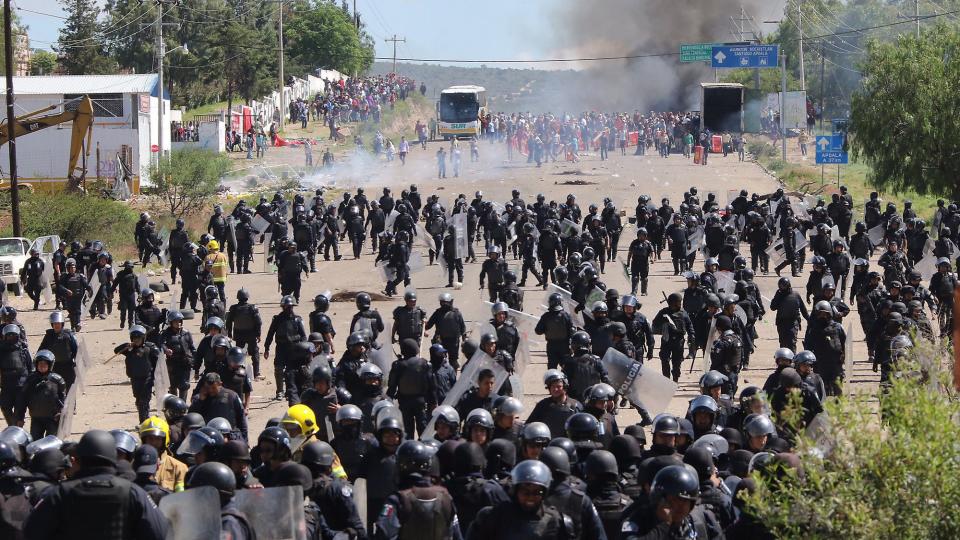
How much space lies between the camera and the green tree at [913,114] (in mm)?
36156

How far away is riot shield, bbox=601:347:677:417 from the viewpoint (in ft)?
41.6

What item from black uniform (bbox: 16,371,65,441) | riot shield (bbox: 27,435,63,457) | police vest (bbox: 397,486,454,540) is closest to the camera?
police vest (bbox: 397,486,454,540)

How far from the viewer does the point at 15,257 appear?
28.6 m

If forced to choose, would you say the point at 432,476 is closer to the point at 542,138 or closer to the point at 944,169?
the point at 944,169

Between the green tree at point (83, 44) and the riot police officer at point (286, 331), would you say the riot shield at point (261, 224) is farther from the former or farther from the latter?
the green tree at point (83, 44)

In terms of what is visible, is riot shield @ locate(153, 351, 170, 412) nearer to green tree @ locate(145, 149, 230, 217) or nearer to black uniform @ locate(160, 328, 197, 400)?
black uniform @ locate(160, 328, 197, 400)

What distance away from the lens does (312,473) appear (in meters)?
8.29

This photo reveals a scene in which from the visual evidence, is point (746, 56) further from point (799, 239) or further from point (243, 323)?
point (243, 323)

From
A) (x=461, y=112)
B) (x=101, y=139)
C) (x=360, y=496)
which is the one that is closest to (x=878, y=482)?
(x=360, y=496)

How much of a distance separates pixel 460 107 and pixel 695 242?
35.9 metres

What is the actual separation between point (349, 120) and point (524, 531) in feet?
205

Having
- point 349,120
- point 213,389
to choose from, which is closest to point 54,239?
point 213,389

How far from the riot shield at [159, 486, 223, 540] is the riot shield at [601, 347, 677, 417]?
6389 millimetres

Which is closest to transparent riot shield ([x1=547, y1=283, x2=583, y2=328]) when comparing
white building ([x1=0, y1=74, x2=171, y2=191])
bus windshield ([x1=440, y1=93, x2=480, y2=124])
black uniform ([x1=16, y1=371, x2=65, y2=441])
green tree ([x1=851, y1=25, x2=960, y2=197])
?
black uniform ([x1=16, y1=371, x2=65, y2=441])
